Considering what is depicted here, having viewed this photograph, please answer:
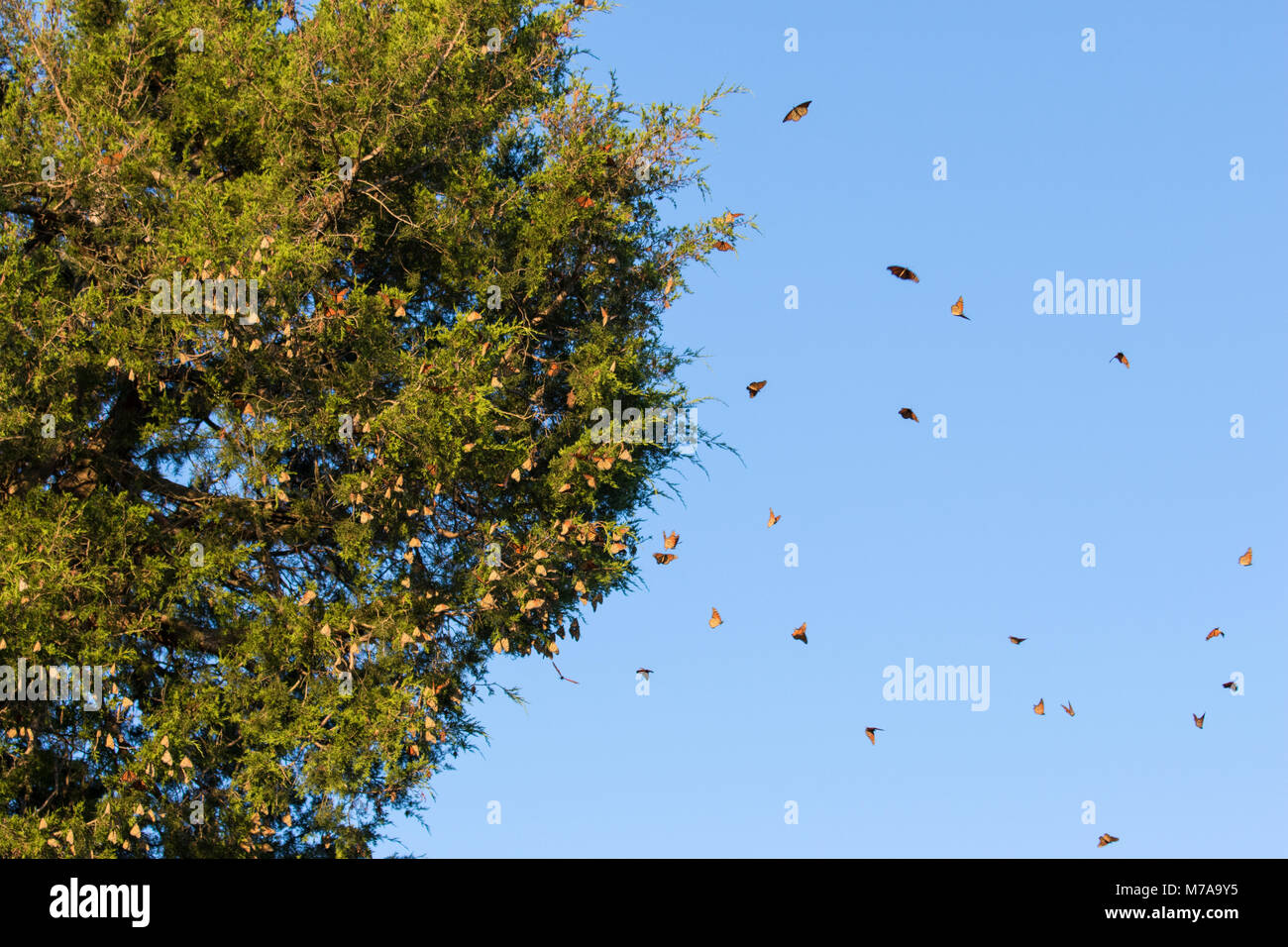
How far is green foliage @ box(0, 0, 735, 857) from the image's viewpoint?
11.9 metres

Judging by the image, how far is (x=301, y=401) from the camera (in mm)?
12414

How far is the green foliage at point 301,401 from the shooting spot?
38.9 ft

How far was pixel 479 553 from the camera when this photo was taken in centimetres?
1248

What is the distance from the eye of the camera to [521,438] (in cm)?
1264

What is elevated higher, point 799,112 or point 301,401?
point 799,112

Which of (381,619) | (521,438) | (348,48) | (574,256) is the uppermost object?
(348,48)

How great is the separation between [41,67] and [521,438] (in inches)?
299

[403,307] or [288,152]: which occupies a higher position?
[288,152]
